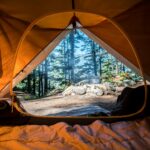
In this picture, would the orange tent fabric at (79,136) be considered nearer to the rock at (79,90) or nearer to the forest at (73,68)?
the forest at (73,68)

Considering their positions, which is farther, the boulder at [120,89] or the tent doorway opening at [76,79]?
the boulder at [120,89]

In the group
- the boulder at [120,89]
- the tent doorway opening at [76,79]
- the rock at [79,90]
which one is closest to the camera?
the tent doorway opening at [76,79]

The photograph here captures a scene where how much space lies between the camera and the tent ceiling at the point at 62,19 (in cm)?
195

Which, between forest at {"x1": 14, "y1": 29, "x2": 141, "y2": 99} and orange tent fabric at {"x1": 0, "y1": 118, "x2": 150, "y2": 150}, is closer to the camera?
orange tent fabric at {"x1": 0, "y1": 118, "x2": 150, "y2": 150}

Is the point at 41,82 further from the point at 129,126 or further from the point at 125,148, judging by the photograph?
the point at 125,148

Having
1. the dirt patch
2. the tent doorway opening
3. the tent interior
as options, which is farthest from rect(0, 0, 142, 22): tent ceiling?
the dirt patch

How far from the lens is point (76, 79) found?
2996mm

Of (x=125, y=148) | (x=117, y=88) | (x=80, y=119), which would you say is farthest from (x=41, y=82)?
(x=125, y=148)

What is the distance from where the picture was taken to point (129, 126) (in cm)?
153

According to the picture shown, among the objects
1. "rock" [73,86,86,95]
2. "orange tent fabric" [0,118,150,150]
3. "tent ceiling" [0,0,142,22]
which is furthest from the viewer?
"rock" [73,86,86,95]

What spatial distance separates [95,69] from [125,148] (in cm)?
176

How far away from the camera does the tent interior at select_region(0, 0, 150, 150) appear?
53.7 inches

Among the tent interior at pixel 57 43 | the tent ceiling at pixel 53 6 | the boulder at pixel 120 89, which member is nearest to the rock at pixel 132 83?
the boulder at pixel 120 89

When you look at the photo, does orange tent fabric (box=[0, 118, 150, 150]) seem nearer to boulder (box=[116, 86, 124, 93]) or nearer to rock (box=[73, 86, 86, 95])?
boulder (box=[116, 86, 124, 93])
